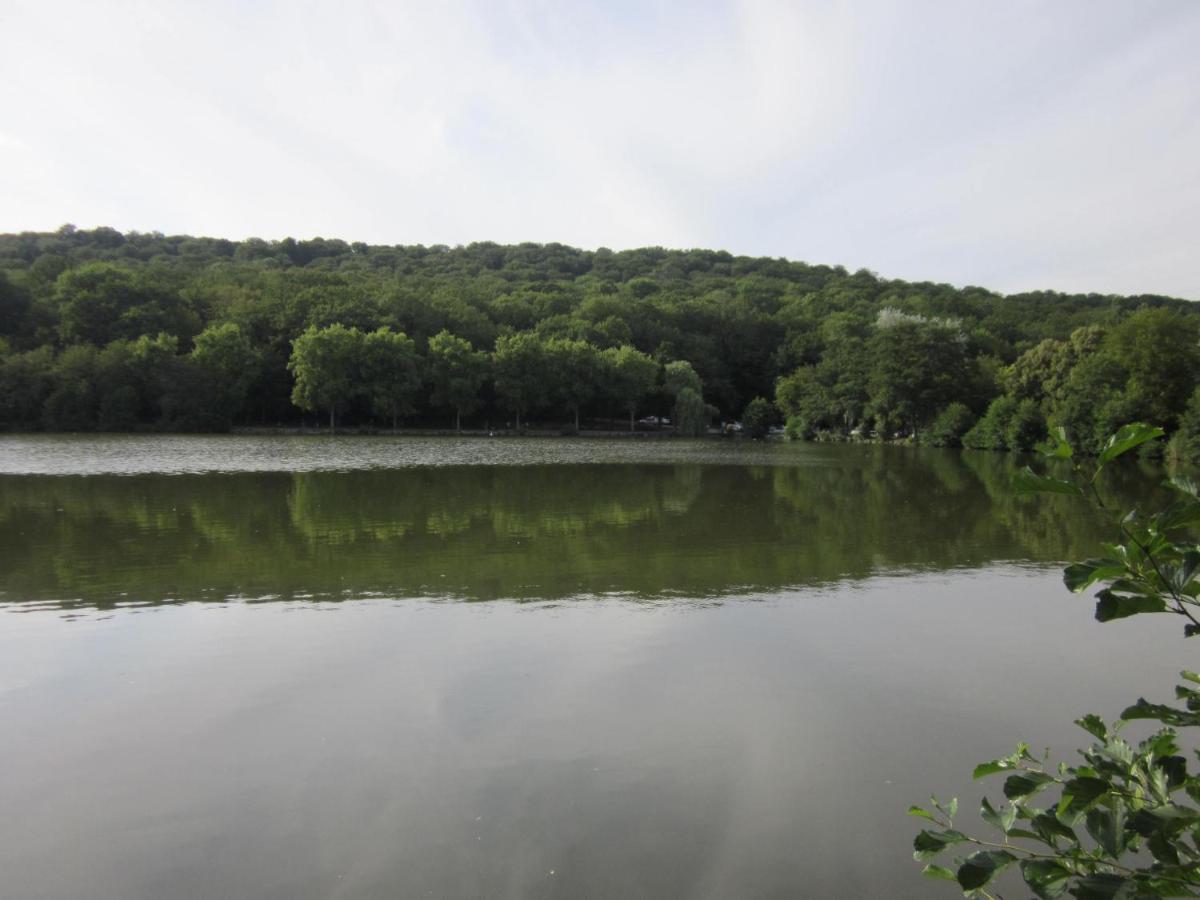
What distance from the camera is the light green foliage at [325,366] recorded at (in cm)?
6450

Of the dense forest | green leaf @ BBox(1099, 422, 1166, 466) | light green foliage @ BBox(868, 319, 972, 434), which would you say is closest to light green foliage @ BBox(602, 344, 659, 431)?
the dense forest

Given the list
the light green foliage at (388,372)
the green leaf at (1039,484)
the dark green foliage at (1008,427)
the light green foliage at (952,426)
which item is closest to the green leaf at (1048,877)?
the green leaf at (1039,484)

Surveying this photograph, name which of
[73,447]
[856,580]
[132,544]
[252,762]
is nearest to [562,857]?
[252,762]

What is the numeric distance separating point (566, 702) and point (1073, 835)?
18.7 ft

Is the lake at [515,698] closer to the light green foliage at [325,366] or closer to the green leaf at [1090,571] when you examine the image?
the green leaf at [1090,571]

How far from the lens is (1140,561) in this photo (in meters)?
1.91

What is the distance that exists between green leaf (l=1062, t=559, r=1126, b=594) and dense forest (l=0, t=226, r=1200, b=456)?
4573 centimetres

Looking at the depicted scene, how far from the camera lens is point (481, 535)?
1584 centimetres

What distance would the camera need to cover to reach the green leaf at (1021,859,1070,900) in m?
1.80

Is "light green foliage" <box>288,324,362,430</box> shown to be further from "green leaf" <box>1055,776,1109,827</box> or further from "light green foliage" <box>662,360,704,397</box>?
"green leaf" <box>1055,776,1109,827</box>

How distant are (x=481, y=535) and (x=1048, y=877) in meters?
14.4

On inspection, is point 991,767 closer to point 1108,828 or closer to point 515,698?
point 1108,828

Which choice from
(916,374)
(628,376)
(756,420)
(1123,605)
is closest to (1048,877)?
(1123,605)

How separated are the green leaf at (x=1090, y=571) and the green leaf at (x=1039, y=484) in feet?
0.52
